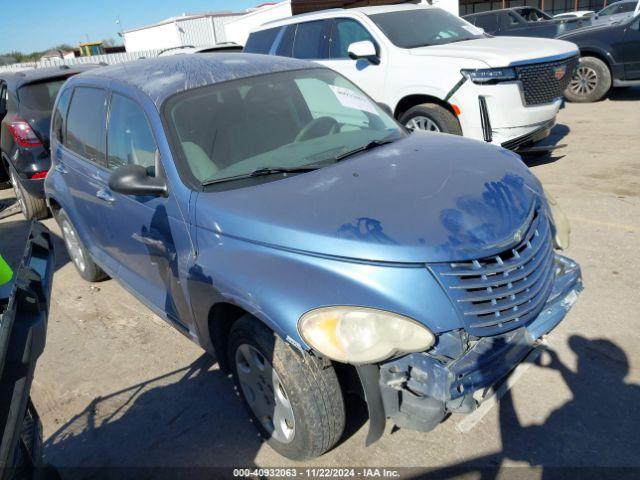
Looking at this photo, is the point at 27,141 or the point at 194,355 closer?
the point at 194,355

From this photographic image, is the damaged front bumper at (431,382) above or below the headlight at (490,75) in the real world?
below

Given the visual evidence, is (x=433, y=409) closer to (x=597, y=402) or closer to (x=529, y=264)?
(x=529, y=264)

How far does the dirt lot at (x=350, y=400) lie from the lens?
245 centimetres

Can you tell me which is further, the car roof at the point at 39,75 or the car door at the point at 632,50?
the car door at the point at 632,50

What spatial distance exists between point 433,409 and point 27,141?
229 inches

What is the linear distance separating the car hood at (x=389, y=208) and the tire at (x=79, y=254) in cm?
250

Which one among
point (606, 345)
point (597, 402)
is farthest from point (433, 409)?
point (606, 345)

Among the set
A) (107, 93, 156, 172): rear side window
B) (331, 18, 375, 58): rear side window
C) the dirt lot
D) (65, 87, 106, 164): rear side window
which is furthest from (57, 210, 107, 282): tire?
(331, 18, 375, 58): rear side window

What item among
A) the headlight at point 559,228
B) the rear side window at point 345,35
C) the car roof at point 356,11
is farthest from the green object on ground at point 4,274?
the car roof at point 356,11

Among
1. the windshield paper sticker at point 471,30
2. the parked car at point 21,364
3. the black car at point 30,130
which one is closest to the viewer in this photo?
the parked car at point 21,364

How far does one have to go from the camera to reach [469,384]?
1979 mm

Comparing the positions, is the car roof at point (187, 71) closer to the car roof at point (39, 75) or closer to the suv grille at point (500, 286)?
the suv grille at point (500, 286)

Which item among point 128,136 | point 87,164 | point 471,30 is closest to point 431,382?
point 128,136

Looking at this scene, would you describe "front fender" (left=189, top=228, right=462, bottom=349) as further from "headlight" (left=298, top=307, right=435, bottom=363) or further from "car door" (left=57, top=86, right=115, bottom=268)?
"car door" (left=57, top=86, right=115, bottom=268)
